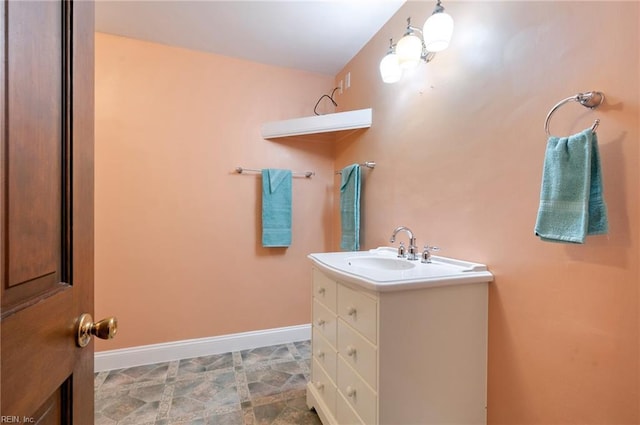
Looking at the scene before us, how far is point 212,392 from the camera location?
5.88 ft

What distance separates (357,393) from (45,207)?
1.19 m

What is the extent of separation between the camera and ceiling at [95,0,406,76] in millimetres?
1782

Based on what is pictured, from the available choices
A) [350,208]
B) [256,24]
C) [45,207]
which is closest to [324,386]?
[350,208]

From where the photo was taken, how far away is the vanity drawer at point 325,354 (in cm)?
138

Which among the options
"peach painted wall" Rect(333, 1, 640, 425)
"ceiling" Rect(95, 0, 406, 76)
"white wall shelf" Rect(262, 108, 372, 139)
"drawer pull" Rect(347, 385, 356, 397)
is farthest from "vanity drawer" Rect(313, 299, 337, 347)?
"ceiling" Rect(95, 0, 406, 76)

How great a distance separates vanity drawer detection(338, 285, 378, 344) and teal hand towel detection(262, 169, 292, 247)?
119 cm

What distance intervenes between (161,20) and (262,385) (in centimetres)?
255

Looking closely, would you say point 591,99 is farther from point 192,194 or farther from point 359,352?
point 192,194

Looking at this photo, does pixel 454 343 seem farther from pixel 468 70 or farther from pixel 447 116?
pixel 468 70

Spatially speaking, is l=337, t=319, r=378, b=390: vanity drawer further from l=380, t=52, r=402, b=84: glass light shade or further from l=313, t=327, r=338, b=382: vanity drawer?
l=380, t=52, r=402, b=84: glass light shade

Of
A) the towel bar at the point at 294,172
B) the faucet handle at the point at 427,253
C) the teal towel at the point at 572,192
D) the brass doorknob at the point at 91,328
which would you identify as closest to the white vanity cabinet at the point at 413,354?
the faucet handle at the point at 427,253

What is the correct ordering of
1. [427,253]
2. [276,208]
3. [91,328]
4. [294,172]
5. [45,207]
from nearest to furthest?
[45,207], [91,328], [427,253], [276,208], [294,172]

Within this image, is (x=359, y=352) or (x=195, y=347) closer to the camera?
(x=359, y=352)

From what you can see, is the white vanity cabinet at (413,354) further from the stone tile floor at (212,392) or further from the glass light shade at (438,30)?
the glass light shade at (438,30)
